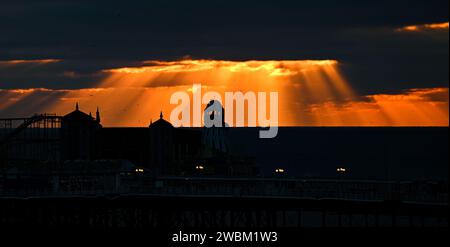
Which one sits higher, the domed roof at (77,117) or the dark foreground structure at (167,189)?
the domed roof at (77,117)

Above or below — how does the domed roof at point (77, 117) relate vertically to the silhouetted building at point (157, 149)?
above

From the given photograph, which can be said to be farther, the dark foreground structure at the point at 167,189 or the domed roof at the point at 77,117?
the domed roof at the point at 77,117

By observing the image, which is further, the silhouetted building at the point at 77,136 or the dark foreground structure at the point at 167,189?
the silhouetted building at the point at 77,136

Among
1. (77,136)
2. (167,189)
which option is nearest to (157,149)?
(77,136)

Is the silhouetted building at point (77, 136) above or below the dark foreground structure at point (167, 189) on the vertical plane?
above

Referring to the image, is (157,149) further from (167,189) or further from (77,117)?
(167,189)

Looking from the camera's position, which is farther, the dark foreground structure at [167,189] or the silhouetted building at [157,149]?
the silhouetted building at [157,149]

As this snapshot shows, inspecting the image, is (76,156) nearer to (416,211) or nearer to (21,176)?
(21,176)

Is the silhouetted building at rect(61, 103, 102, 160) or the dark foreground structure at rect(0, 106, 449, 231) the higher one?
the silhouetted building at rect(61, 103, 102, 160)

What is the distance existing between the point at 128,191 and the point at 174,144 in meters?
33.6

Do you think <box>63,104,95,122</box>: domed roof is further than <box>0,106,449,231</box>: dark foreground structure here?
Yes

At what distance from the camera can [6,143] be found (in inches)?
5871
